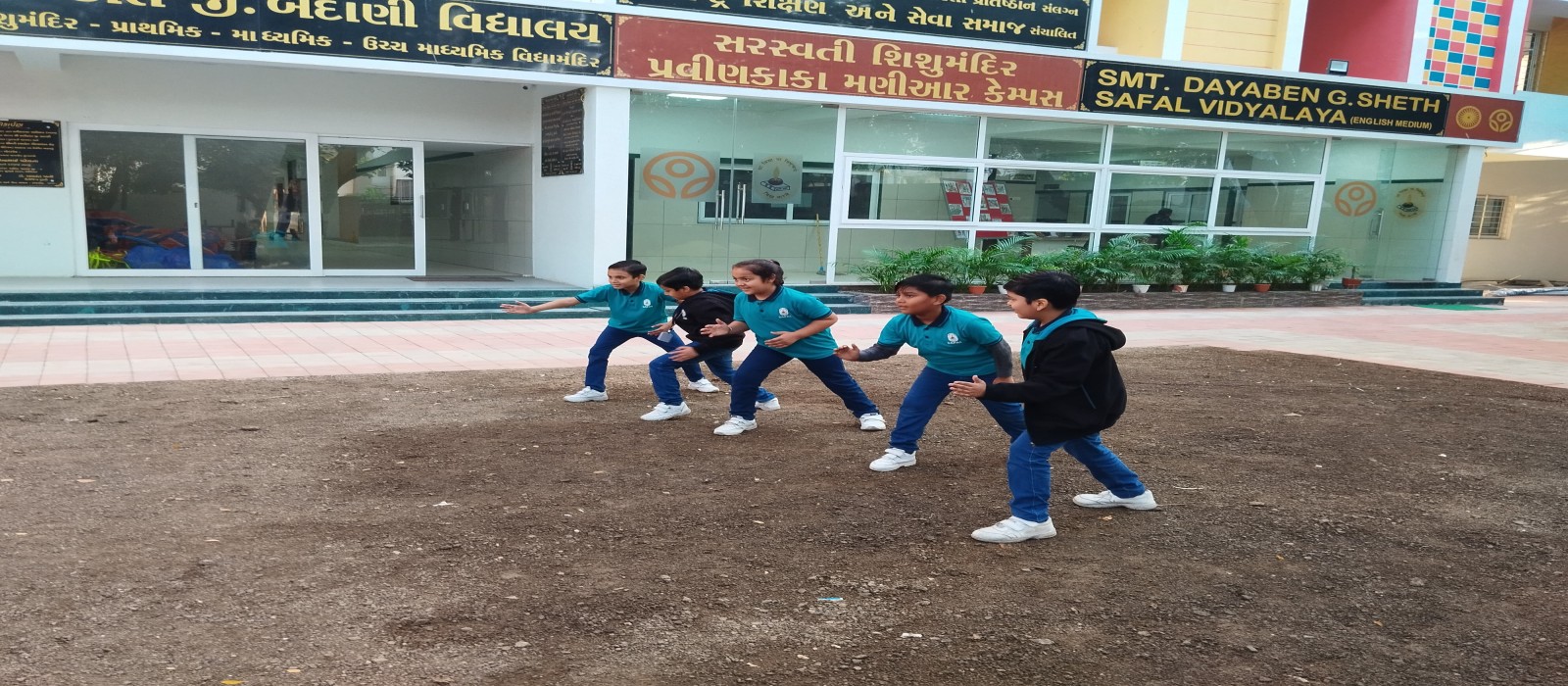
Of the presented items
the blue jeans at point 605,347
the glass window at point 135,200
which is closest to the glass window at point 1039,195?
the blue jeans at point 605,347

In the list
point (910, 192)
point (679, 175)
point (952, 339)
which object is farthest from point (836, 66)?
point (952, 339)

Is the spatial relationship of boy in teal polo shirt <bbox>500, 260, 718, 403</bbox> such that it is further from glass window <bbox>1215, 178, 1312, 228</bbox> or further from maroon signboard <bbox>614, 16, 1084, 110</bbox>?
glass window <bbox>1215, 178, 1312, 228</bbox>

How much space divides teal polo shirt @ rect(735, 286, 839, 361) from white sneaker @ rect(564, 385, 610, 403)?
1635 mm

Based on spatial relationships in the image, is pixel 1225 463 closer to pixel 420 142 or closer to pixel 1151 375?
pixel 1151 375

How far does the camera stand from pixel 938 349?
5.35m

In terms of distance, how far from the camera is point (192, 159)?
1333 cm

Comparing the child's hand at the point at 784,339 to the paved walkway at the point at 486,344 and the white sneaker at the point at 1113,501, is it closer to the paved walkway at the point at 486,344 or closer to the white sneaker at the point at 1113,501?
the white sneaker at the point at 1113,501

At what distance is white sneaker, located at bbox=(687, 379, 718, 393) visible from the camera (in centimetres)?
784

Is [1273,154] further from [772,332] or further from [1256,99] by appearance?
[772,332]

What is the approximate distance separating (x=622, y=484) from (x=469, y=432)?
61.9 inches

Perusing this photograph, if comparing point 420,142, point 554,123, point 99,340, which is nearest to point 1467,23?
point 554,123

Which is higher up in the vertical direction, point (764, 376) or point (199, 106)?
point (199, 106)

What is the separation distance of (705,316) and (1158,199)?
12.6m

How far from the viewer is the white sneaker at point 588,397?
24.1ft
